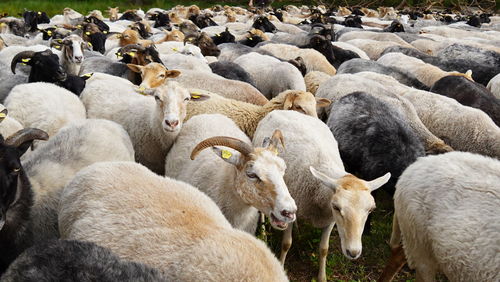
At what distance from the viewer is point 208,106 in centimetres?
568

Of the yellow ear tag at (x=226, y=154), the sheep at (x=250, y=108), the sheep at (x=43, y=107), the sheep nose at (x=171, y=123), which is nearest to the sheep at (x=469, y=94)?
the sheep at (x=250, y=108)

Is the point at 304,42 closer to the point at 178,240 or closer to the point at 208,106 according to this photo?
the point at 208,106

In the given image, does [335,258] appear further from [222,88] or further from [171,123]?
[222,88]

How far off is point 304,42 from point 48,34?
6103mm

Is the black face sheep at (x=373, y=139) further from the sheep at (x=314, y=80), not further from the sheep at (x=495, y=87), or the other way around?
the sheep at (x=495, y=87)

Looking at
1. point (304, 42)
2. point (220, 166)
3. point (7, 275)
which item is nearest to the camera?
point (7, 275)

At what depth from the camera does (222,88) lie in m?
6.77

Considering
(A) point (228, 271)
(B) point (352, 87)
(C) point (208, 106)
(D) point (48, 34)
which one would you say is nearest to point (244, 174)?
(A) point (228, 271)

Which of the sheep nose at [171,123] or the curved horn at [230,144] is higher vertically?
the curved horn at [230,144]

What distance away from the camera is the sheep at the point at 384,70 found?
329 inches

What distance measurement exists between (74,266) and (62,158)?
74.1 inches

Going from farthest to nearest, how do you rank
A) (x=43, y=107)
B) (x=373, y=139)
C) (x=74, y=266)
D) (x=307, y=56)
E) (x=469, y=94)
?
(x=307, y=56), (x=469, y=94), (x=373, y=139), (x=43, y=107), (x=74, y=266)

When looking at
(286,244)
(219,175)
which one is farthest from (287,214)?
(286,244)

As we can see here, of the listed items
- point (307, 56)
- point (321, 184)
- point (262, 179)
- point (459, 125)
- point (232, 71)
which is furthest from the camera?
point (307, 56)
